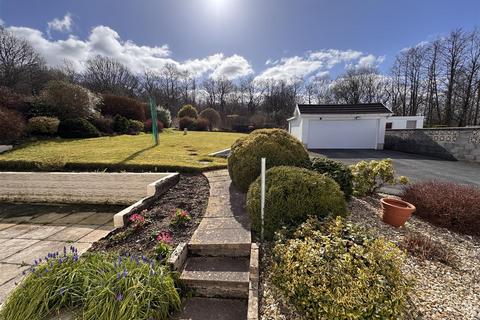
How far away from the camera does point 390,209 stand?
311cm

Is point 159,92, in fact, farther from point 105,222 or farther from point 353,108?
point 105,222

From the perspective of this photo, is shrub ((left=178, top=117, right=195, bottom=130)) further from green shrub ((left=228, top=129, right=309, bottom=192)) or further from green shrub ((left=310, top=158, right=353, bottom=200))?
green shrub ((left=310, top=158, right=353, bottom=200))

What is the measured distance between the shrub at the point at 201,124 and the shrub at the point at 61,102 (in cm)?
1285

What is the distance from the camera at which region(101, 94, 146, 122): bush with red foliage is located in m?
16.5

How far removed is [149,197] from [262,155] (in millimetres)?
2476

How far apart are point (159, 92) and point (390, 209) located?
38868mm

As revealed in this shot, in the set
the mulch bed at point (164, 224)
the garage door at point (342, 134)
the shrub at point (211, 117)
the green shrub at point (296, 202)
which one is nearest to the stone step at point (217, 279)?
the mulch bed at point (164, 224)

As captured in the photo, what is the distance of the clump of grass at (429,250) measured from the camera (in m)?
2.45

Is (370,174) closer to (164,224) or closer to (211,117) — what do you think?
(164,224)

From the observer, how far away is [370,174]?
4.09 m

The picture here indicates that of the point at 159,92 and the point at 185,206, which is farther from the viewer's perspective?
the point at 159,92

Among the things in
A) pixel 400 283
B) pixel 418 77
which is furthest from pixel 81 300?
pixel 418 77

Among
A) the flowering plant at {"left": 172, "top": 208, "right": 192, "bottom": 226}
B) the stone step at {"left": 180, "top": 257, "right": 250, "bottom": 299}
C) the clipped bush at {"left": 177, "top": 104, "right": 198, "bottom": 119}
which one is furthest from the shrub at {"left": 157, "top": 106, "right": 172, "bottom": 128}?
the stone step at {"left": 180, "top": 257, "right": 250, "bottom": 299}

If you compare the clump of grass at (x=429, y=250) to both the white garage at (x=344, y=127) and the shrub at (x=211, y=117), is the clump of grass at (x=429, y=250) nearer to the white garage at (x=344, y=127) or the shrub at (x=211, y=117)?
the white garage at (x=344, y=127)
